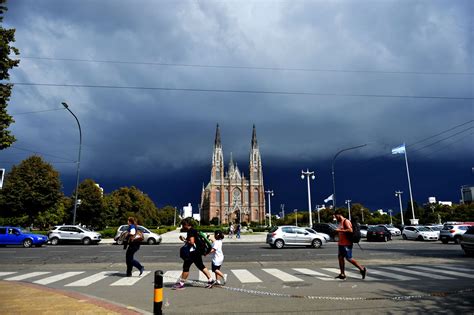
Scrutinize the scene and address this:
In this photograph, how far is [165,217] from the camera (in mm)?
132000

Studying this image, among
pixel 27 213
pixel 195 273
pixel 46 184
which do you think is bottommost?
pixel 195 273

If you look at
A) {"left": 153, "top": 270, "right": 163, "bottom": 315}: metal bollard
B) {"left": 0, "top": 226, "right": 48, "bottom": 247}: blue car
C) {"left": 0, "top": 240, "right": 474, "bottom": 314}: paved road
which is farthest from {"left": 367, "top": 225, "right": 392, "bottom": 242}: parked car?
{"left": 153, "top": 270, "right": 163, "bottom": 315}: metal bollard

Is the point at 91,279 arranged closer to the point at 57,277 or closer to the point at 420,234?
the point at 57,277

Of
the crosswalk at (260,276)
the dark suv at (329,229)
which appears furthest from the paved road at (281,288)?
the dark suv at (329,229)

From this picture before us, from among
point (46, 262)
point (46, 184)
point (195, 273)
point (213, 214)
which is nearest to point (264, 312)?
point (195, 273)

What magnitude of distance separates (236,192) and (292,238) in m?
104

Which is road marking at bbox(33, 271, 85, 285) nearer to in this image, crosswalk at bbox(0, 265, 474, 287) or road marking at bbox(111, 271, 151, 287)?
crosswalk at bbox(0, 265, 474, 287)

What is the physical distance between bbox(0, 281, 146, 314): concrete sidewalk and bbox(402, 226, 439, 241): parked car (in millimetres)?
30971

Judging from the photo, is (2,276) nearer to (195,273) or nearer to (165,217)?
(195,273)

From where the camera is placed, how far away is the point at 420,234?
3006 cm

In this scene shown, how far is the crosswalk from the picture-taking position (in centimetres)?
923

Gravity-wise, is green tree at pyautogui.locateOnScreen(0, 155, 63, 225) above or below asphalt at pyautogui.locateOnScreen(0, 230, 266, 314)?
above

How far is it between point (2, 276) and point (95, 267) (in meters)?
3.12

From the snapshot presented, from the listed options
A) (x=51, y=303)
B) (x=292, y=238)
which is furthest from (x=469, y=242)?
(x=51, y=303)
